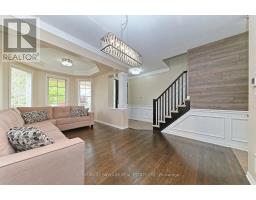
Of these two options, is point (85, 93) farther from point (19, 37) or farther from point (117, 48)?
point (117, 48)

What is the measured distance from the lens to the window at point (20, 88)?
416cm

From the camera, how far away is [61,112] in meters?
4.93

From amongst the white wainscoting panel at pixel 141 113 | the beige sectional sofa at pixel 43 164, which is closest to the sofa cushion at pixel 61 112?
the white wainscoting panel at pixel 141 113

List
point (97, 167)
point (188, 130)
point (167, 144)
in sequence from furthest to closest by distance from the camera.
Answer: point (188, 130) → point (167, 144) → point (97, 167)

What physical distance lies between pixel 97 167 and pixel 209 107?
3.05 metres

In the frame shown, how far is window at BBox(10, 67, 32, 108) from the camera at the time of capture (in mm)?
4160

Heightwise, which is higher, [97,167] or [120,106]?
[120,106]

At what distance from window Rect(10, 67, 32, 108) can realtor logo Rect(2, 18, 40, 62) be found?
0.75 m

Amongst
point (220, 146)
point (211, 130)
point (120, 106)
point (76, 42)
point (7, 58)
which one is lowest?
point (220, 146)

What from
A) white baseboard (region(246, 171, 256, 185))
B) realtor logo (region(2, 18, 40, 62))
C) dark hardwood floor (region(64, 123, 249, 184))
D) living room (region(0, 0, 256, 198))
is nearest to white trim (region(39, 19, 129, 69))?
living room (region(0, 0, 256, 198))

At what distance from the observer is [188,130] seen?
3.92m

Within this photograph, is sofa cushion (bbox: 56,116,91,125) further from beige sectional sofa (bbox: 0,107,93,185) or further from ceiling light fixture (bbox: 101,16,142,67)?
ceiling light fixture (bbox: 101,16,142,67)
